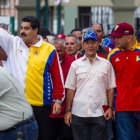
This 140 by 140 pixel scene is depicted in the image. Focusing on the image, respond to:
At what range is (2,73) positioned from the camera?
4.71 m

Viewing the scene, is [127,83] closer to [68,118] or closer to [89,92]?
[89,92]

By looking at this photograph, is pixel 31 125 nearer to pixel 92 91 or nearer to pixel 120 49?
pixel 92 91

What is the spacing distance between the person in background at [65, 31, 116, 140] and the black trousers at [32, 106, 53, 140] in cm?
33

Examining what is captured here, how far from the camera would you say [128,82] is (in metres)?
6.71

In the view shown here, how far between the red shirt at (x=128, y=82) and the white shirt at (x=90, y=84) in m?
0.18

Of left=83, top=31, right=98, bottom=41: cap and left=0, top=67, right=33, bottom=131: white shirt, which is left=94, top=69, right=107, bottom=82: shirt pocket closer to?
left=83, top=31, right=98, bottom=41: cap

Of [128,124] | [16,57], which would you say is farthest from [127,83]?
[16,57]

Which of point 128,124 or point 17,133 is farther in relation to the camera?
point 128,124

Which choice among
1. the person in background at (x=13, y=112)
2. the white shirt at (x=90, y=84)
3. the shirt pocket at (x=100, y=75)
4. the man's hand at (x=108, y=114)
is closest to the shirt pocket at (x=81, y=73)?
the white shirt at (x=90, y=84)

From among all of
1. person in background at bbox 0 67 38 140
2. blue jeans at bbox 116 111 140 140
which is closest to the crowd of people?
blue jeans at bbox 116 111 140 140

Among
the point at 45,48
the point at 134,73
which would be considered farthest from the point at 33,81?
the point at 134,73

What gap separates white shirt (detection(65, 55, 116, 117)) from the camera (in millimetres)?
6445

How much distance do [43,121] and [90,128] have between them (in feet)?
2.35

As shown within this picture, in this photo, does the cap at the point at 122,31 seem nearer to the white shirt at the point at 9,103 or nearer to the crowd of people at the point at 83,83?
the crowd of people at the point at 83,83
